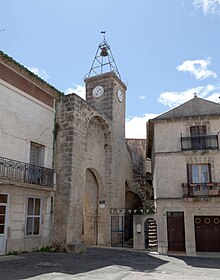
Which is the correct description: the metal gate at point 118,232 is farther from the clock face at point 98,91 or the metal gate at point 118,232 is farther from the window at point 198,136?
the clock face at point 98,91

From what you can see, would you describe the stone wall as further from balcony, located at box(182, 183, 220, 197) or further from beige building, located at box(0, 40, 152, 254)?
balcony, located at box(182, 183, 220, 197)

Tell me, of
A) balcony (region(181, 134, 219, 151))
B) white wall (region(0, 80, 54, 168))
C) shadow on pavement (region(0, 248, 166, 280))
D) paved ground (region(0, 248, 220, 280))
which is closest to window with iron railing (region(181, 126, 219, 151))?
balcony (region(181, 134, 219, 151))

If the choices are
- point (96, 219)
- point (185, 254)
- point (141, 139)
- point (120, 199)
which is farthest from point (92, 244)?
point (141, 139)

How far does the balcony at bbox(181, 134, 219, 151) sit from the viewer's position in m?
15.9

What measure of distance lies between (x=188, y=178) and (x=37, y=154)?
767 cm

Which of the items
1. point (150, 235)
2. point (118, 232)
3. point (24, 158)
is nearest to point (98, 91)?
point (24, 158)

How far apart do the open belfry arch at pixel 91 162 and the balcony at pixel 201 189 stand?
4318 millimetres

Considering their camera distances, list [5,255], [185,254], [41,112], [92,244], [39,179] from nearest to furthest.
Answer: [5,255] → [39,179] → [41,112] → [185,254] → [92,244]

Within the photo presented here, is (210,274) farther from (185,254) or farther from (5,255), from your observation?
(5,255)

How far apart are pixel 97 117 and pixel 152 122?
3.04 m

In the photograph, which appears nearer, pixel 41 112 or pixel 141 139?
pixel 41 112

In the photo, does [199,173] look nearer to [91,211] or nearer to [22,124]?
[91,211]

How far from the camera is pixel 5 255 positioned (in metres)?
10.9

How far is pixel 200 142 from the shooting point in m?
16.0
